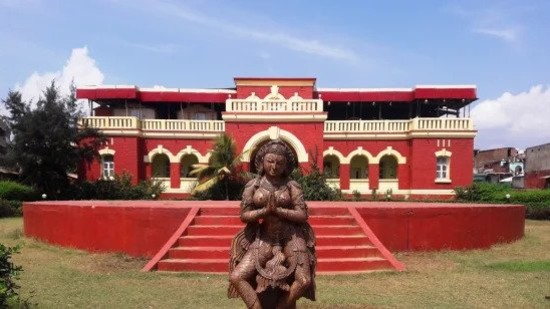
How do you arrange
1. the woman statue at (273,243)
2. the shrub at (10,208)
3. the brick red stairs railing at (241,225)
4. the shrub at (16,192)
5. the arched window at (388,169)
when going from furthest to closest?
the arched window at (388,169), the shrub at (16,192), the shrub at (10,208), the brick red stairs railing at (241,225), the woman statue at (273,243)

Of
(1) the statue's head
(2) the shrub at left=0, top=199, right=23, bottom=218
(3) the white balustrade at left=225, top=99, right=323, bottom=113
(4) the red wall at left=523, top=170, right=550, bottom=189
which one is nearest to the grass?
(1) the statue's head

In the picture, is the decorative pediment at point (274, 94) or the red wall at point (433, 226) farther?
the decorative pediment at point (274, 94)

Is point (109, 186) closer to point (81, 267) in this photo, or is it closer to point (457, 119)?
point (81, 267)

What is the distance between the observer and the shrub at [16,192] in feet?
63.1

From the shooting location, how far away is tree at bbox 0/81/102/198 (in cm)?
1956

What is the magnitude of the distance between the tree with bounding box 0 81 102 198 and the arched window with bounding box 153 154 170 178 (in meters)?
5.85

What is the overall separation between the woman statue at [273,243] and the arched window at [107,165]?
21119 millimetres

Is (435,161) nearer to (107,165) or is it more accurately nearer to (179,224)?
(107,165)

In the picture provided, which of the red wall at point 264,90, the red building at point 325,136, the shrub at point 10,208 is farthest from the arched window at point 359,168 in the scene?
the shrub at point 10,208

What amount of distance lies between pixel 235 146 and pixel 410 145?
31.3 ft

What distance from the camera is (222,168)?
19547mm

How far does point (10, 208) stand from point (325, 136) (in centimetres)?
1445

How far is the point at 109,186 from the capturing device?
21.0 m

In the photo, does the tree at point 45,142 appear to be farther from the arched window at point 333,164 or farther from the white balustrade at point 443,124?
the white balustrade at point 443,124
